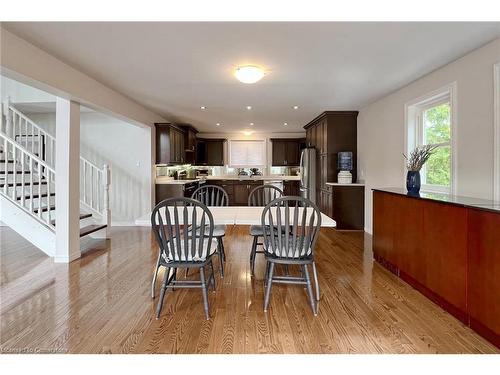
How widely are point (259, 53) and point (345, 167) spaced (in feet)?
11.8

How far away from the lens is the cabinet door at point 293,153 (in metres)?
9.52

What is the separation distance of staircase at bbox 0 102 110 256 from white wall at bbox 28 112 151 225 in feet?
1.34

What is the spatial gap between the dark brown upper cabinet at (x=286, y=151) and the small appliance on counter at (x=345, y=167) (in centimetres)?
344

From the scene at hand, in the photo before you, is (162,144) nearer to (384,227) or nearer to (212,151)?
(212,151)

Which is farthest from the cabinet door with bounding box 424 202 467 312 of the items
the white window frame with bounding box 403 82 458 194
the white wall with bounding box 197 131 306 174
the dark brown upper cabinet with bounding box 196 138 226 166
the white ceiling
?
the dark brown upper cabinet with bounding box 196 138 226 166

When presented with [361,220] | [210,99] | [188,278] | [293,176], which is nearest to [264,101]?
[210,99]

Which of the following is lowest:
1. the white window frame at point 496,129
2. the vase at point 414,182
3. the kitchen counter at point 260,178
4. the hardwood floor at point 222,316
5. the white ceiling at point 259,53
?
the hardwood floor at point 222,316

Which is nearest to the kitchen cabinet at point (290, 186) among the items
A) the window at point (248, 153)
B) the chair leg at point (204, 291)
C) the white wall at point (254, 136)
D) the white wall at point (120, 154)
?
the white wall at point (254, 136)

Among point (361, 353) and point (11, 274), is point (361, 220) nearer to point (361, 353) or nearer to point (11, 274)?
point (361, 353)

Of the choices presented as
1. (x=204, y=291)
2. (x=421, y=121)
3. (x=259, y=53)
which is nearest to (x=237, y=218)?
(x=204, y=291)

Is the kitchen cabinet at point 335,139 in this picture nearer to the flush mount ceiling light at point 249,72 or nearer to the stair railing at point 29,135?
the flush mount ceiling light at point 249,72

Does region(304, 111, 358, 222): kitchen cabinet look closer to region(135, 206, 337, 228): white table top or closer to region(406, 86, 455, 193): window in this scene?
region(406, 86, 455, 193): window

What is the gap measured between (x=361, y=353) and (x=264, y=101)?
14.0 feet

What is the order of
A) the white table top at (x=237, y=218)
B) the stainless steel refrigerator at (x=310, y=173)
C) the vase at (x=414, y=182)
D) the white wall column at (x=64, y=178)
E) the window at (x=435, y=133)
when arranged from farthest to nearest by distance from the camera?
the stainless steel refrigerator at (x=310, y=173) → the white wall column at (x=64, y=178) → the window at (x=435, y=133) → the vase at (x=414, y=182) → the white table top at (x=237, y=218)
